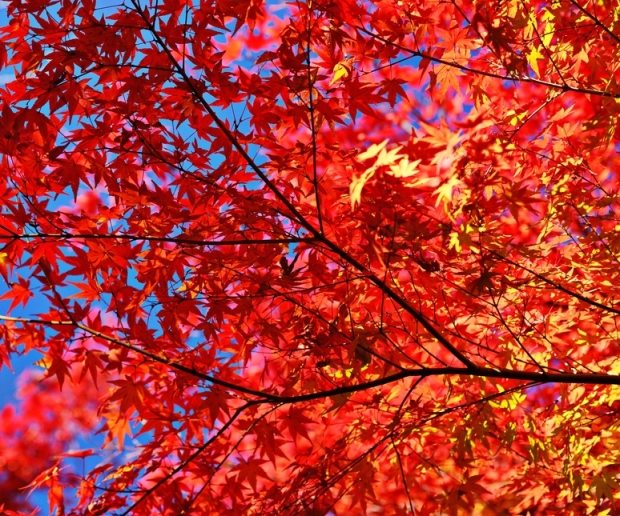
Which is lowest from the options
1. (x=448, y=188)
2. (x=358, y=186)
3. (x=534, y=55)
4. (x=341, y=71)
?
(x=448, y=188)

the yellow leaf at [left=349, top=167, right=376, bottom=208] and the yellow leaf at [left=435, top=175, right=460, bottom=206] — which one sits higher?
the yellow leaf at [left=349, top=167, right=376, bottom=208]

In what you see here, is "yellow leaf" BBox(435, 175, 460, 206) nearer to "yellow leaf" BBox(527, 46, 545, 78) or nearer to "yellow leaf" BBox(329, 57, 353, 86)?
"yellow leaf" BBox(329, 57, 353, 86)

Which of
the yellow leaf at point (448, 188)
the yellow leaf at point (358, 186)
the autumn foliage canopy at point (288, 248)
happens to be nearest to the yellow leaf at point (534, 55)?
the autumn foliage canopy at point (288, 248)

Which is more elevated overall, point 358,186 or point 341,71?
point 341,71

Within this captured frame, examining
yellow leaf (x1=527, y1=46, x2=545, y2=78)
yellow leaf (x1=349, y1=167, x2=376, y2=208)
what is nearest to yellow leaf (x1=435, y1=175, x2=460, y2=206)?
yellow leaf (x1=349, y1=167, x2=376, y2=208)

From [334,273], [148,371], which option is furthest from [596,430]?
[148,371]

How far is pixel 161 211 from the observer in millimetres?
2961

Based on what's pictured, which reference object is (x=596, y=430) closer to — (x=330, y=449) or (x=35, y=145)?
(x=330, y=449)

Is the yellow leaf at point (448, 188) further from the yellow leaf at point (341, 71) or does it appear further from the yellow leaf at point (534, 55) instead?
the yellow leaf at point (534, 55)

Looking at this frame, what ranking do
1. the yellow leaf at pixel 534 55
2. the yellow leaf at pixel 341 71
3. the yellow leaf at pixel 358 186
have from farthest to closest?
the yellow leaf at pixel 534 55 → the yellow leaf at pixel 341 71 → the yellow leaf at pixel 358 186

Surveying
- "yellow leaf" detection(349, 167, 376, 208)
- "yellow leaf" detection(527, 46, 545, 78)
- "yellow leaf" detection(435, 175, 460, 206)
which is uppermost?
"yellow leaf" detection(527, 46, 545, 78)

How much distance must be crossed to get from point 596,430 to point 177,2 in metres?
3.27

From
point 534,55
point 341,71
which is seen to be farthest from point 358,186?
point 534,55

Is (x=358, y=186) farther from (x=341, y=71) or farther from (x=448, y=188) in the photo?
(x=341, y=71)
